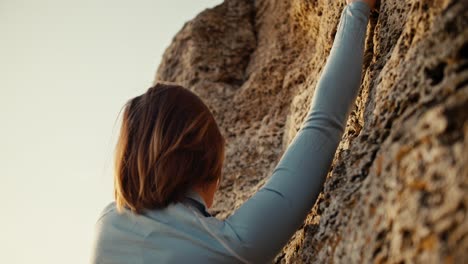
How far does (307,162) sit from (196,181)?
309mm

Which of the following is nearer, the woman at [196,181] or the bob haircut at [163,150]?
the woman at [196,181]

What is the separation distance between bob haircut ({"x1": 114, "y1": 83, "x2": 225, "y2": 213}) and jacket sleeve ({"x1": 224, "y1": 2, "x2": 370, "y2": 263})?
0.61 ft

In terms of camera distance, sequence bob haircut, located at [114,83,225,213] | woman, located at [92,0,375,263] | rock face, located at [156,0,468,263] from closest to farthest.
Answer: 1. rock face, located at [156,0,468,263]
2. woman, located at [92,0,375,263]
3. bob haircut, located at [114,83,225,213]

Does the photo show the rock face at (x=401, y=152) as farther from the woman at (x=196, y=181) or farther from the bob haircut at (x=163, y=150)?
the bob haircut at (x=163, y=150)

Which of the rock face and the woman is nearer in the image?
the rock face

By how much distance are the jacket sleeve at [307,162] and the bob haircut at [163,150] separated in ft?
0.61

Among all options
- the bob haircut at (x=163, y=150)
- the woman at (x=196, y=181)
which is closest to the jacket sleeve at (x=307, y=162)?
the woman at (x=196, y=181)

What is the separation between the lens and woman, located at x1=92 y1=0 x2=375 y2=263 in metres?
1.20

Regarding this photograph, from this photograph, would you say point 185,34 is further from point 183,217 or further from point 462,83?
point 462,83

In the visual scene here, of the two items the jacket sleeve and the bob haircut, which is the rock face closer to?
the jacket sleeve

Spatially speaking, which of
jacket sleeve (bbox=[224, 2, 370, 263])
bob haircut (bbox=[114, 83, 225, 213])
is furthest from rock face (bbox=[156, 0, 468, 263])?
bob haircut (bbox=[114, 83, 225, 213])

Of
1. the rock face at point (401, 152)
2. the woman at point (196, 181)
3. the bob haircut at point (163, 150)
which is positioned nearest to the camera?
the rock face at point (401, 152)

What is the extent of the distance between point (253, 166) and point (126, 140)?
178 centimetres

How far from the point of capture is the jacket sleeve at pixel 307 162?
3.99 feet
